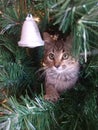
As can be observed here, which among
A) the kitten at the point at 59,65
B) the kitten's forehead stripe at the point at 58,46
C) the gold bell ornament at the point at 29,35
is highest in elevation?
the gold bell ornament at the point at 29,35

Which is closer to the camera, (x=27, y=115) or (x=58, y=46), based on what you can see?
(x=27, y=115)

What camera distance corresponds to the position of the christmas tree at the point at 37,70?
375mm

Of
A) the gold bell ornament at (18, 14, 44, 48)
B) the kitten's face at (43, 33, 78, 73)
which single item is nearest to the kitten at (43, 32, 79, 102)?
the kitten's face at (43, 33, 78, 73)

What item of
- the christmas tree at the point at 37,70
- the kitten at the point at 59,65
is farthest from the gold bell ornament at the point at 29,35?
the kitten at the point at 59,65

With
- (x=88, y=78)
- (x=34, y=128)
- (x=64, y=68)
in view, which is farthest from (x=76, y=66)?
(x=34, y=128)

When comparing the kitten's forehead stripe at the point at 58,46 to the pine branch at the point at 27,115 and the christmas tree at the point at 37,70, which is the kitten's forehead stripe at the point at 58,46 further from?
the pine branch at the point at 27,115

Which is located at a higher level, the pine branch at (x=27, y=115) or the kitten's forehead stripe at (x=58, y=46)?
the kitten's forehead stripe at (x=58, y=46)

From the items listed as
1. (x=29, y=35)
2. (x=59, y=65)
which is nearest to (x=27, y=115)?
(x=29, y=35)

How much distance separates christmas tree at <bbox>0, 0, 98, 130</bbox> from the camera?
0.38 metres

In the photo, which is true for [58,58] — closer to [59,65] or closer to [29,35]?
[59,65]

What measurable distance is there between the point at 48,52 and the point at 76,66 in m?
0.11

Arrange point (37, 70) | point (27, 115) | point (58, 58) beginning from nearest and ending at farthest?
point (27, 115), point (37, 70), point (58, 58)

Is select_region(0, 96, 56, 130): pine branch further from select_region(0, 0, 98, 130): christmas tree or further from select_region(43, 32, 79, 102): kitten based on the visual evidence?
select_region(43, 32, 79, 102): kitten

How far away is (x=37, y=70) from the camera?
59 cm
